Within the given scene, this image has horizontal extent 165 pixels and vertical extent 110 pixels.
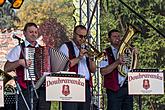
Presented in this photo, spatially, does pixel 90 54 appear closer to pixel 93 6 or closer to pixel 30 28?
pixel 30 28

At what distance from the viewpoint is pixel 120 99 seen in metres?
5.98

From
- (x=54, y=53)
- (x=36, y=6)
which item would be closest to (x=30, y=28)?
(x=54, y=53)

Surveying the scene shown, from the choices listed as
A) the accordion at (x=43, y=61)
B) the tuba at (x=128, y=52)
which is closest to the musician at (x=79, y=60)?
the accordion at (x=43, y=61)

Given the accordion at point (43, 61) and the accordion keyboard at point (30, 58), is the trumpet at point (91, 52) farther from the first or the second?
the accordion keyboard at point (30, 58)

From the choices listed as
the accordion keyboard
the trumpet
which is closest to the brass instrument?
the trumpet

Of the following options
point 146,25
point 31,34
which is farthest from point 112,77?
point 146,25

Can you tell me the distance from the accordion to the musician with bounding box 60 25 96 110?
152mm

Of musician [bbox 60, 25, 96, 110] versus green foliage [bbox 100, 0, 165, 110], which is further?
green foliage [bbox 100, 0, 165, 110]

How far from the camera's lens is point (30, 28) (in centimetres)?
539

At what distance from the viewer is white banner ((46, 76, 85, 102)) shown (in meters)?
5.04

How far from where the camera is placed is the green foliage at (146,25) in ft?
36.9

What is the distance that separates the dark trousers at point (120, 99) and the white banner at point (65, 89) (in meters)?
0.91

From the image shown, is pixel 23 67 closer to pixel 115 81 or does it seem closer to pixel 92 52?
pixel 92 52

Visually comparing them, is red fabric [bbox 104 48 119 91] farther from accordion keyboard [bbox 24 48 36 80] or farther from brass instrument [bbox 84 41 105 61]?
accordion keyboard [bbox 24 48 36 80]
